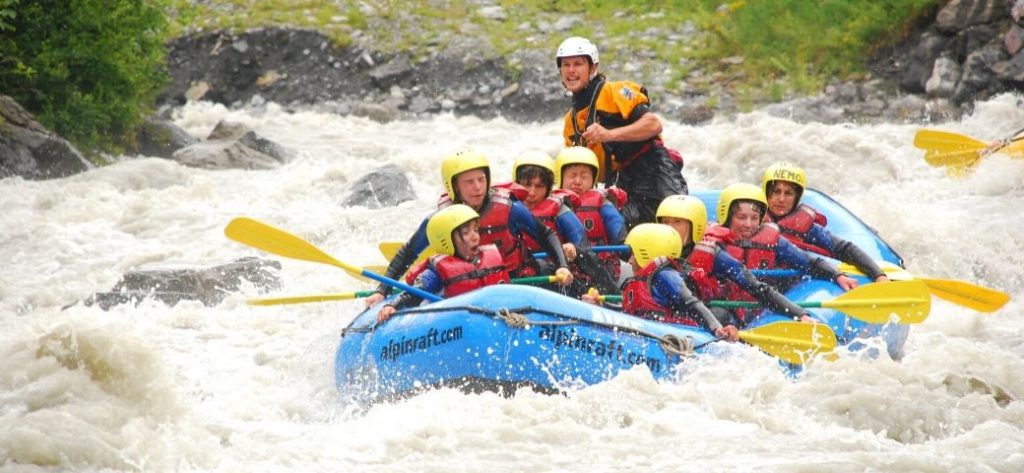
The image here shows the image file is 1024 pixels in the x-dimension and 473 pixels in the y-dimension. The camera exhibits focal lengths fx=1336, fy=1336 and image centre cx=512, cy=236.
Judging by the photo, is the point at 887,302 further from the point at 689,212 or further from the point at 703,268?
the point at 689,212

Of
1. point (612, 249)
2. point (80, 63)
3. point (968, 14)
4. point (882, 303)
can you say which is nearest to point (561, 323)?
point (612, 249)

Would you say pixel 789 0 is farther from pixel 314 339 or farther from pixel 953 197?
pixel 314 339

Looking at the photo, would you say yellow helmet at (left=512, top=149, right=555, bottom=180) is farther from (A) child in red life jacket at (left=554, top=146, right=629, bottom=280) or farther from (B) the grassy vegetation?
(B) the grassy vegetation

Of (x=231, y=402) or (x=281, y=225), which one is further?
(x=281, y=225)

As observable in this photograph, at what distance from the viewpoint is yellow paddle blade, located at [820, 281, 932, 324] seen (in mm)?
6941

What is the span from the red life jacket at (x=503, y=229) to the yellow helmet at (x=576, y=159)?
541mm

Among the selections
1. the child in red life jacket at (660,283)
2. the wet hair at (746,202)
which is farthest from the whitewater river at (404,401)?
the wet hair at (746,202)

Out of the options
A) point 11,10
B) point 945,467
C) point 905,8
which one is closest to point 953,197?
point 905,8

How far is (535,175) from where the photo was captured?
25.5 ft

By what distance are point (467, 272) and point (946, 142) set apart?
6.24m

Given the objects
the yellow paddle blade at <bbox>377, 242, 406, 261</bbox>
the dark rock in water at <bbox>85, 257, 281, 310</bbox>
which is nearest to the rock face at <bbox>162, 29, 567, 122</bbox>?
the dark rock in water at <bbox>85, 257, 281, 310</bbox>

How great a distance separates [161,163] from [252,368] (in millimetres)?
6682

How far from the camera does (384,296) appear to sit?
7414 mm

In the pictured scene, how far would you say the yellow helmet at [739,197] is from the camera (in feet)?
24.2
